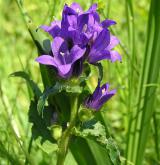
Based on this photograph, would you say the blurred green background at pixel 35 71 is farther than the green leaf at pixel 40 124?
Yes

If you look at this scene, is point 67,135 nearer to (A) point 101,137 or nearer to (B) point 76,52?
(A) point 101,137

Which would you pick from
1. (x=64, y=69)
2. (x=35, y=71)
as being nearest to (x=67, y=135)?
(x=64, y=69)

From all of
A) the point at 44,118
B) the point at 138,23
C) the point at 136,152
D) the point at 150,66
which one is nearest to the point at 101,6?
the point at 150,66

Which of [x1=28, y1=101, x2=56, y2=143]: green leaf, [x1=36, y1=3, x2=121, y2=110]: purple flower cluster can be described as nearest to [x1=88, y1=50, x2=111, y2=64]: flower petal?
[x1=36, y1=3, x2=121, y2=110]: purple flower cluster

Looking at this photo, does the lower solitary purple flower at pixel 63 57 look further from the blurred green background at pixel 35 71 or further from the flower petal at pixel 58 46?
the blurred green background at pixel 35 71

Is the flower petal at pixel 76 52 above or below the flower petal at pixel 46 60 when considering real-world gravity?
above

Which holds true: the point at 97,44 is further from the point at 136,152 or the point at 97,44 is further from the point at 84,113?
the point at 136,152

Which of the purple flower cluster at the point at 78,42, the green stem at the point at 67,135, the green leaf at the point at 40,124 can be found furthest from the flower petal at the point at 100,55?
the green leaf at the point at 40,124

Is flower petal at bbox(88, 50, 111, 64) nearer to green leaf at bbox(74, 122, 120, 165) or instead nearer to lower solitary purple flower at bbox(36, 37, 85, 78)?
lower solitary purple flower at bbox(36, 37, 85, 78)
